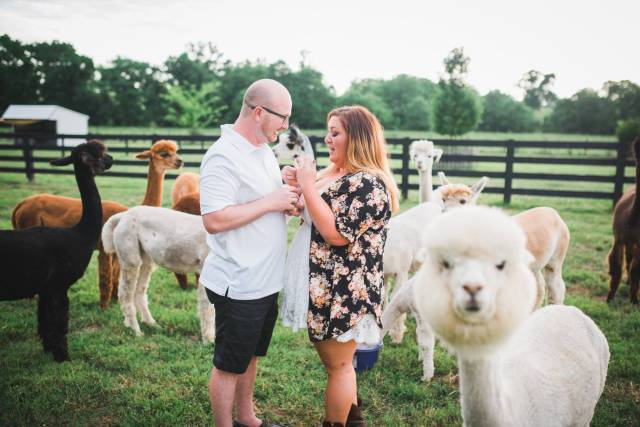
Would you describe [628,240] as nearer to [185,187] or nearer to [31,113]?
[185,187]

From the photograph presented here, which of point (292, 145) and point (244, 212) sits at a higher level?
point (292, 145)

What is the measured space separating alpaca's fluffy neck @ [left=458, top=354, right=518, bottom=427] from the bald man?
112cm

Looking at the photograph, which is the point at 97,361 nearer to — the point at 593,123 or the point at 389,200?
the point at 389,200

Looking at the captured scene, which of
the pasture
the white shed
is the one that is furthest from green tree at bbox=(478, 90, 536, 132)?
the pasture

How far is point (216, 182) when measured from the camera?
88.7 inches

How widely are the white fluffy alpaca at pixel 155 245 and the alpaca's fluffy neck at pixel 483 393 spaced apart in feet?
10.2

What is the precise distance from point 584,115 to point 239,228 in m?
70.1

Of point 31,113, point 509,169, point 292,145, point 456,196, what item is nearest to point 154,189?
point 292,145

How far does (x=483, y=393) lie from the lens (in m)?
1.81

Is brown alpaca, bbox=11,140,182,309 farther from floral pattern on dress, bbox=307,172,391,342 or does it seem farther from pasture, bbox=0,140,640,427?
floral pattern on dress, bbox=307,172,391,342

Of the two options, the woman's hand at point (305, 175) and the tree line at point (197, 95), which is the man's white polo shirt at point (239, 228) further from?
the tree line at point (197, 95)

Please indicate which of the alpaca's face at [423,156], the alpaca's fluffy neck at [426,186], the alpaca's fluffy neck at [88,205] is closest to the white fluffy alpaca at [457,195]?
the alpaca's fluffy neck at [426,186]

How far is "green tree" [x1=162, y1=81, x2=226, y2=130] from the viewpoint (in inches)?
1992

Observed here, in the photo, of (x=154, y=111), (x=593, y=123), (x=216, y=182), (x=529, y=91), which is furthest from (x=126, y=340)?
(x=529, y=91)
